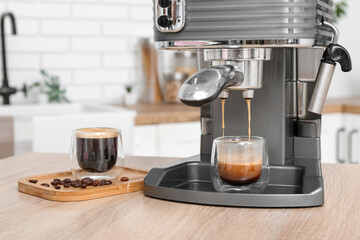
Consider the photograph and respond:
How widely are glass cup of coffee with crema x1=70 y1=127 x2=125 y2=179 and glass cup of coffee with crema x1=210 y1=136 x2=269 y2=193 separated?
22 cm

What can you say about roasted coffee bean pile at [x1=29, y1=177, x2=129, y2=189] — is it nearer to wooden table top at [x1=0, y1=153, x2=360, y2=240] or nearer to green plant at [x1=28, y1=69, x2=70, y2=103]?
wooden table top at [x1=0, y1=153, x2=360, y2=240]

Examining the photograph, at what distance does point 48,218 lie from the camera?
36.7 inches

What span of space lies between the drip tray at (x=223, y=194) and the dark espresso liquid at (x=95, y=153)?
0.30 feet

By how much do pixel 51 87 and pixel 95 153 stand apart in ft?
5.66

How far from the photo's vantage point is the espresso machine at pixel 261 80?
989mm

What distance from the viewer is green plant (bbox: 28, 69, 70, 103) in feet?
9.13

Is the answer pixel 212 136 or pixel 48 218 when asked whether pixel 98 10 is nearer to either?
pixel 212 136

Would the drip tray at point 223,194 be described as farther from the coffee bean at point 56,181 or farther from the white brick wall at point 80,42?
the white brick wall at point 80,42

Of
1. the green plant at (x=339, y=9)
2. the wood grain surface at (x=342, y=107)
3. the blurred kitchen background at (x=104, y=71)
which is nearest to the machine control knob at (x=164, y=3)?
the blurred kitchen background at (x=104, y=71)


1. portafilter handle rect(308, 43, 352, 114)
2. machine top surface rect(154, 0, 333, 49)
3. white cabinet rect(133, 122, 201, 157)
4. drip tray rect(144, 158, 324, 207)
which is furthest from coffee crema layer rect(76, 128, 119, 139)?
white cabinet rect(133, 122, 201, 157)

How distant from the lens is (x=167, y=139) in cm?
259

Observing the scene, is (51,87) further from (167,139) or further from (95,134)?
(95,134)

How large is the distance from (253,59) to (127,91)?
2001mm

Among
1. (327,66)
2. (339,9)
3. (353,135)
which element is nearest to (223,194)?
(327,66)
